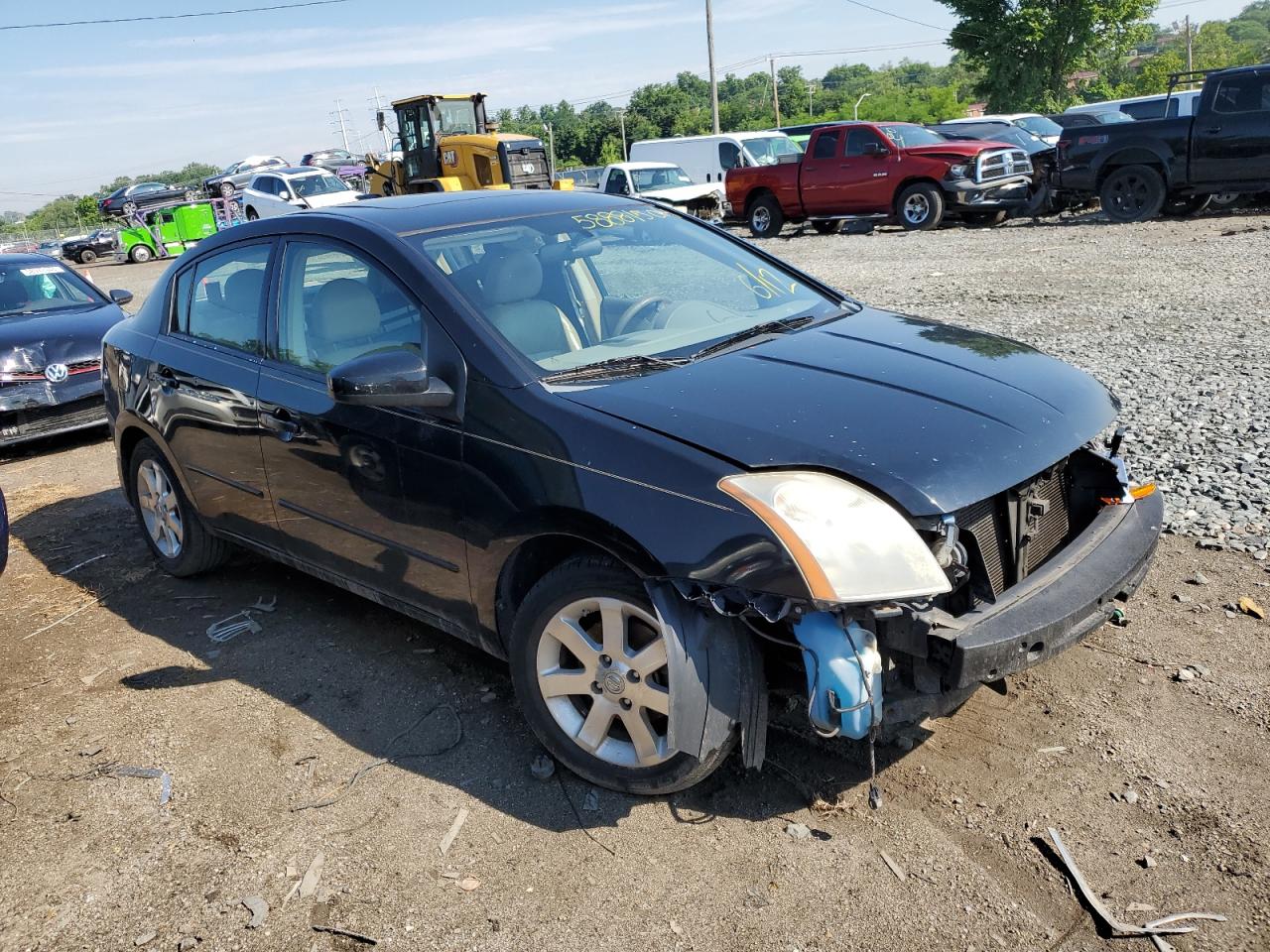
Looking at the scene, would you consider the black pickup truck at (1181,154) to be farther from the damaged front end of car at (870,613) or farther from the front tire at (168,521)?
the front tire at (168,521)

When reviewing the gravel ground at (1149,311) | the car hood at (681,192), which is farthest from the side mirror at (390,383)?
the car hood at (681,192)

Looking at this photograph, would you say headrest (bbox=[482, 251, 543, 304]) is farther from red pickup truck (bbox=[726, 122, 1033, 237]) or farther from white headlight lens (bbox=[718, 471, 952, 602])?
red pickup truck (bbox=[726, 122, 1033, 237])

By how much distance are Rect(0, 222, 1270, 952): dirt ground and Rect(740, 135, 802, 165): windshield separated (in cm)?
2257

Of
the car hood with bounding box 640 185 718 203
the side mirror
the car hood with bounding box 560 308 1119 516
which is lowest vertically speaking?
the car hood with bounding box 640 185 718 203

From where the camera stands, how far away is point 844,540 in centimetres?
267

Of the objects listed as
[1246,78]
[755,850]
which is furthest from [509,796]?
[1246,78]

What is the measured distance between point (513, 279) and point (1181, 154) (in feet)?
48.8

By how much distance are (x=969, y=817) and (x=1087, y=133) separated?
51.3 ft

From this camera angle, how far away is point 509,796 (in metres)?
3.25

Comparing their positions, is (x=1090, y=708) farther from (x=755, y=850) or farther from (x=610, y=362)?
(x=610, y=362)

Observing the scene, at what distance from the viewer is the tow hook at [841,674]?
8.91 ft

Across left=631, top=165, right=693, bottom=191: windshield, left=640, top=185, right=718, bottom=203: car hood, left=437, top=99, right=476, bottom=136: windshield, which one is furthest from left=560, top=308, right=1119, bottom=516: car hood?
left=437, top=99, right=476, bottom=136: windshield

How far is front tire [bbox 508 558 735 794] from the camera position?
297cm

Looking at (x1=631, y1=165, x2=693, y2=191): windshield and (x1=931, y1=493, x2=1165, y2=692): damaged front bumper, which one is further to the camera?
(x1=631, y1=165, x2=693, y2=191): windshield
